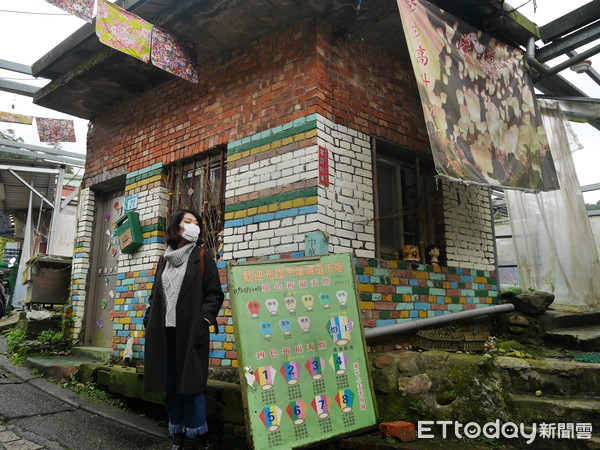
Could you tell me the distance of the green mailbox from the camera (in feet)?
17.7

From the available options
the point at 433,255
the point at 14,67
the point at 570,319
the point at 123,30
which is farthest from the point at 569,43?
the point at 14,67

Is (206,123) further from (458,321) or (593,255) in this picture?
(593,255)

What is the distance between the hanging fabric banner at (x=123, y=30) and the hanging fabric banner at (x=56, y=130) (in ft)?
12.1

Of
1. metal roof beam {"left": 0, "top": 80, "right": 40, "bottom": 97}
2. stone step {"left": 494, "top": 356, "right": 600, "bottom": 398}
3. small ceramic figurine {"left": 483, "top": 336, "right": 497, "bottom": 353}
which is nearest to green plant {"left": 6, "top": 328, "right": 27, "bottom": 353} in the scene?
metal roof beam {"left": 0, "top": 80, "right": 40, "bottom": 97}

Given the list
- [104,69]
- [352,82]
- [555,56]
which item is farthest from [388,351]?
[104,69]

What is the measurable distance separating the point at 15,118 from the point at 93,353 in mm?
4473

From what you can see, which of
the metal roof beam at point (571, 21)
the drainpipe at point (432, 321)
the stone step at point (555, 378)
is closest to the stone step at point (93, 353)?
the drainpipe at point (432, 321)

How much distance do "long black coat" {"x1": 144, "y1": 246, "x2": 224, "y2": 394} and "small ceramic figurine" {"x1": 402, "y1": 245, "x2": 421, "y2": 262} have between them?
2252 mm

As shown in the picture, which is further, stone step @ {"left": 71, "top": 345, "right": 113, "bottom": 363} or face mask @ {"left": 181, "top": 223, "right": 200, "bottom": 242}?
stone step @ {"left": 71, "top": 345, "right": 113, "bottom": 363}

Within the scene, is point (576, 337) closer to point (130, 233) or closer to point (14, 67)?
point (130, 233)

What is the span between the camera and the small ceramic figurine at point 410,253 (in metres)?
4.57

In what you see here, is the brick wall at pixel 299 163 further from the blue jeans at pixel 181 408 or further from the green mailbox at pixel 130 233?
the blue jeans at pixel 181 408

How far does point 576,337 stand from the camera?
4.45m

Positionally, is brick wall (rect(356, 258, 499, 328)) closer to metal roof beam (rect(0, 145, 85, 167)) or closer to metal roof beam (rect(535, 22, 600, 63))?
metal roof beam (rect(535, 22, 600, 63))
